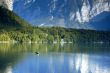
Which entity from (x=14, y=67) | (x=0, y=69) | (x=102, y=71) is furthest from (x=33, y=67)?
(x=102, y=71)

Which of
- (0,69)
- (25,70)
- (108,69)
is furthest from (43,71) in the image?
(108,69)

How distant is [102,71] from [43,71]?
12.9 meters

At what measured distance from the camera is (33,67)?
9019 cm

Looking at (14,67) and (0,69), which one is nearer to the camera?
(0,69)

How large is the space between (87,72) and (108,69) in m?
6.82

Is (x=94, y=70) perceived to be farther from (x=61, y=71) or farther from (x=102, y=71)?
(x=61, y=71)

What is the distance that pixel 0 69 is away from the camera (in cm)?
8219

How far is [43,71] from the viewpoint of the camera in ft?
274

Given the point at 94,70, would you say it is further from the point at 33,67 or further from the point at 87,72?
the point at 33,67

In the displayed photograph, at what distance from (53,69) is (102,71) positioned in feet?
35.1

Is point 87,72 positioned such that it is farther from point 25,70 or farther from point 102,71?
point 25,70

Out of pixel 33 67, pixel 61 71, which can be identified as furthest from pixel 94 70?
pixel 33 67

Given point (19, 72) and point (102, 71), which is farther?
point (102, 71)

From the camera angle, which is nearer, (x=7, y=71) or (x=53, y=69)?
(x=7, y=71)
